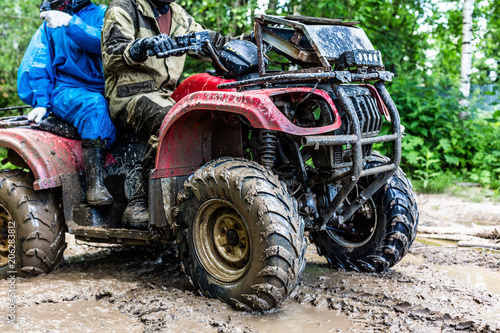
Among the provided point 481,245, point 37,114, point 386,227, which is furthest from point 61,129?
point 481,245

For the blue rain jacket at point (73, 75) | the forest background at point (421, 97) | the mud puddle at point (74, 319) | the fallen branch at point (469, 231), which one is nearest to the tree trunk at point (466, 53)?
the forest background at point (421, 97)

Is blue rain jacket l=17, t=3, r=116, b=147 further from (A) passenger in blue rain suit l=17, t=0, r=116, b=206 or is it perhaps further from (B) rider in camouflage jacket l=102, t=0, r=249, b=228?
(B) rider in camouflage jacket l=102, t=0, r=249, b=228

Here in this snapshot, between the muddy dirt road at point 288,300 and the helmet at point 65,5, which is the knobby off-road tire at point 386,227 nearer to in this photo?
the muddy dirt road at point 288,300

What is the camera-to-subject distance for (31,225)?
13.5 feet

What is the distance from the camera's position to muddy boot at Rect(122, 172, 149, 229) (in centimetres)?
384

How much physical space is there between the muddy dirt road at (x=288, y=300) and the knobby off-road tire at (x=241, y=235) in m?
0.15

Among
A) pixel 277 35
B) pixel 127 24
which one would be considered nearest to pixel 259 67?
pixel 277 35

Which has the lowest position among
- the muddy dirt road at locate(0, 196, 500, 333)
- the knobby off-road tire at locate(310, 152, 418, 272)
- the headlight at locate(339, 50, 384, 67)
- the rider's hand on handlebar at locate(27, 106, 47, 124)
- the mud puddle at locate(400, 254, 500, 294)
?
the mud puddle at locate(400, 254, 500, 294)

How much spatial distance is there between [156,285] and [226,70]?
1606mm

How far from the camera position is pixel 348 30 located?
360 cm

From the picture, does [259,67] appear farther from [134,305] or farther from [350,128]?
[134,305]

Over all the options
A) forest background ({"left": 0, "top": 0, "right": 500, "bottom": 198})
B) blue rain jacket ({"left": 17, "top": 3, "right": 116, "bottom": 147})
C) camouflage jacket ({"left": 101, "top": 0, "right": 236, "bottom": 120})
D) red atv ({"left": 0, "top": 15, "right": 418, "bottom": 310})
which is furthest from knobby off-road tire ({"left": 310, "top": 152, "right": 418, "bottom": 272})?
forest background ({"left": 0, "top": 0, "right": 500, "bottom": 198})

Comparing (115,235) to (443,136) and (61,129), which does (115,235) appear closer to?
(61,129)

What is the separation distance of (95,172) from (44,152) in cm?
41
